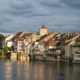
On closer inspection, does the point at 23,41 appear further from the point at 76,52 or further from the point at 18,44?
the point at 76,52

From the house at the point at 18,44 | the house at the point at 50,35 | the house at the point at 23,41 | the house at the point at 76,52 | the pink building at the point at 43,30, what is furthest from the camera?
the pink building at the point at 43,30

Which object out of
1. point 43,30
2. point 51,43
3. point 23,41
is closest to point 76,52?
point 51,43

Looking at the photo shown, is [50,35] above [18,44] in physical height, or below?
above

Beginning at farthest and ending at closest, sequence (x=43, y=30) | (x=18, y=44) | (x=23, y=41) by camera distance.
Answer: (x=43, y=30)
(x=18, y=44)
(x=23, y=41)

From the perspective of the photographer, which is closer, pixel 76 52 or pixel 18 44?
pixel 76 52

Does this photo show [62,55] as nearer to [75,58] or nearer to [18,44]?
[75,58]

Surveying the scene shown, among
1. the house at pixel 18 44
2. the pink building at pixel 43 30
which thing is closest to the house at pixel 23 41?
the house at pixel 18 44

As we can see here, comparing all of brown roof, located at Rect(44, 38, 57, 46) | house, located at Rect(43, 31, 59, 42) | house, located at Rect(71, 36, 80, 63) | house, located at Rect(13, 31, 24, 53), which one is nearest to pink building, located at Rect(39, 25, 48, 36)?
house, located at Rect(13, 31, 24, 53)

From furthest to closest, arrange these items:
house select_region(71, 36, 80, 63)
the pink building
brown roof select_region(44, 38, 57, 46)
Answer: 1. the pink building
2. brown roof select_region(44, 38, 57, 46)
3. house select_region(71, 36, 80, 63)

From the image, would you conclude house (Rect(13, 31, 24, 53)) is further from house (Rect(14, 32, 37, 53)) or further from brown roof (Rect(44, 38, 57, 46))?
brown roof (Rect(44, 38, 57, 46))

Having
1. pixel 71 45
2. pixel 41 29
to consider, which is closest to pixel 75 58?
pixel 71 45

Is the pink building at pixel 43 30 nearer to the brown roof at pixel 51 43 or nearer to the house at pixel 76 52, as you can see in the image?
the brown roof at pixel 51 43

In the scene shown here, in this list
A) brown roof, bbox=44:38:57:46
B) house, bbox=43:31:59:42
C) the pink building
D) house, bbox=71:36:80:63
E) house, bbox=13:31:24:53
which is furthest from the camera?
the pink building

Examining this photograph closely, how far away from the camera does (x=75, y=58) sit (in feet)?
263
